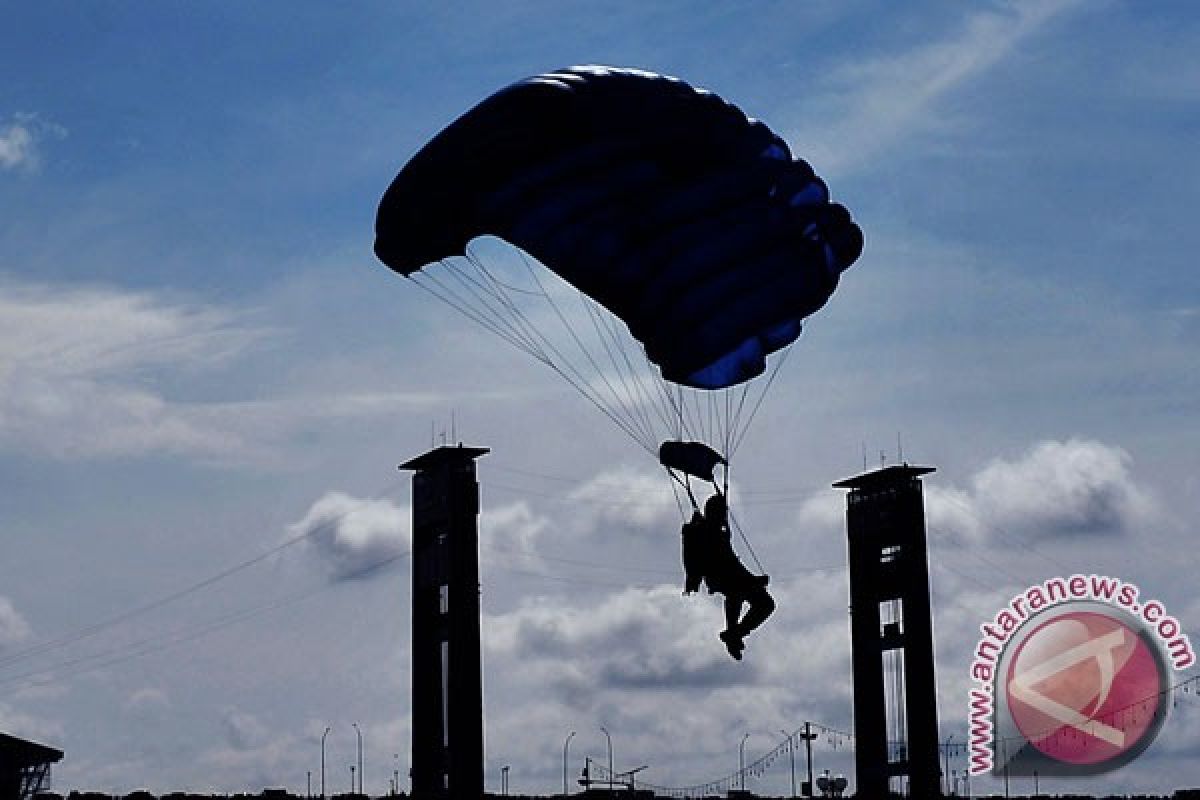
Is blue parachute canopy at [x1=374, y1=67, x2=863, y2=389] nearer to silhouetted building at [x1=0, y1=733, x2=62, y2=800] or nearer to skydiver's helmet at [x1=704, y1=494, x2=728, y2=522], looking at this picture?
skydiver's helmet at [x1=704, y1=494, x2=728, y2=522]

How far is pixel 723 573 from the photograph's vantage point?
122ft

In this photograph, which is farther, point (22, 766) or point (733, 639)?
point (22, 766)

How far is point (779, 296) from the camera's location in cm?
3906

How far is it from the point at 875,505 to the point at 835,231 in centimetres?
7530

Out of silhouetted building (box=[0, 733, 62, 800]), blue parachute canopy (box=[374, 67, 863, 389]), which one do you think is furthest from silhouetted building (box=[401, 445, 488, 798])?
blue parachute canopy (box=[374, 67, 863, 389])

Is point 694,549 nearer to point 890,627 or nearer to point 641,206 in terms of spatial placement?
point 641,206

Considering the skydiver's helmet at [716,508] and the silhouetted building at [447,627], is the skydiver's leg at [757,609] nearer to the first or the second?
the skydiver's helmet at [716,508]

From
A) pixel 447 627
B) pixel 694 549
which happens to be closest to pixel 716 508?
pixel 694 549

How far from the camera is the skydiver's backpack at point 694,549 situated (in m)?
37.0

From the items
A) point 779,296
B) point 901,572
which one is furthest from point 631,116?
point 901,572

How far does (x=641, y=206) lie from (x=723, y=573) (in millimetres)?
6490

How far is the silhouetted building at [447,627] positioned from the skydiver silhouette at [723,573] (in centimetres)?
5850

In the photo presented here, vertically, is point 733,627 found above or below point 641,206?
below

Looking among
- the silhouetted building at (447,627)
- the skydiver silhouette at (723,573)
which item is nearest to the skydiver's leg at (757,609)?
the skydiver silhouette at (723,573)
